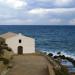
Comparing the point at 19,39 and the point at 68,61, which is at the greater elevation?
the point at 19,39

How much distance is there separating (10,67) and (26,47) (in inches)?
739

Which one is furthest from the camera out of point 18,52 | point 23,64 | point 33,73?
point 18,52

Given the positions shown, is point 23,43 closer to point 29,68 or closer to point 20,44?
point 20,44

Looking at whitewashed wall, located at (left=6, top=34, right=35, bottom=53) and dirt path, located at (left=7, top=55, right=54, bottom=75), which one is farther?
whitewashed wall, located at (left=6, top=34, right=35, bottom=53)

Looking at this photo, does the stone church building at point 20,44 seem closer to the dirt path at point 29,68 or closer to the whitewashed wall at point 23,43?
the whitewashed wall at point 23,43

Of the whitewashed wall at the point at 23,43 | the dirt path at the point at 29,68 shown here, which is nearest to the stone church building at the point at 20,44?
the whitewashed wall at the point at 23,43

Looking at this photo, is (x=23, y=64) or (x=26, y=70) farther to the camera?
(x=23, y=64)

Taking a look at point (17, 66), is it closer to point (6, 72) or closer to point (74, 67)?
point (6, 72)

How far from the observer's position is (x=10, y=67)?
37.0m

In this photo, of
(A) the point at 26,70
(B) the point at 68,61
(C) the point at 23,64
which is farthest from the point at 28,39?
(A) the point at 26,70

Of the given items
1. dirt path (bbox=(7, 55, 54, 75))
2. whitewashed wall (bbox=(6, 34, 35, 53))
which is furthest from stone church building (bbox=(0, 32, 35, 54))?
dirt path (bbox=(7, 55, 54, 75))

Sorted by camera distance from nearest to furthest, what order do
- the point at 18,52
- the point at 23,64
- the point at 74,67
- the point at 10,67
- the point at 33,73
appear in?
the point at 33,73, the point at 10,67, the point at 23,64, the point at 74,67, the point at 18,52

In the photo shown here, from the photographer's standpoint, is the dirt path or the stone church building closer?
the dirt path

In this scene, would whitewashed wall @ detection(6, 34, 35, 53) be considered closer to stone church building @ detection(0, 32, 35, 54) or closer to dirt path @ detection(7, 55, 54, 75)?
stone church building @ detection(0, 32, 35, 54)
